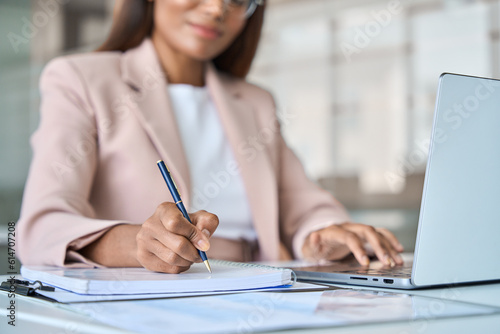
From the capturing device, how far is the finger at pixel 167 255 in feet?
2.44

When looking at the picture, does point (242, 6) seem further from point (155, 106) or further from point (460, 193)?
point (460, 193)

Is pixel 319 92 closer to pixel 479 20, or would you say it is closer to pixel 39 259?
pixel 479 20

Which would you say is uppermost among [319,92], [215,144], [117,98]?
[117,98]

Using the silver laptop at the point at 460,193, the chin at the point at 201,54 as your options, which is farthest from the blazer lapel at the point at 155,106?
the silver laptop at the point at 460,193

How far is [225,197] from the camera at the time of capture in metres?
1.44

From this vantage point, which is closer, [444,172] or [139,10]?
[444,172]

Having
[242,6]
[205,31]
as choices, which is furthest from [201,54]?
[242,6]

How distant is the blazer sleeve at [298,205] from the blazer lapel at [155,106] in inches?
13.5

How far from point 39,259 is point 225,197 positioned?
549mm

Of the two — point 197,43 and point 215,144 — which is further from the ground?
point 197,43

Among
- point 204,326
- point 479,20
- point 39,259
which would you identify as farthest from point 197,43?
point 479,20

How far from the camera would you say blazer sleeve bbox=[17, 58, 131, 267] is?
38.0 inches

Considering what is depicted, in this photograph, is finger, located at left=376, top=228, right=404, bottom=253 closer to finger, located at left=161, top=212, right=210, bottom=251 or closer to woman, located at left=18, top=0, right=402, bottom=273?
woman, located at left=18, top=0, right=402, bottom=273

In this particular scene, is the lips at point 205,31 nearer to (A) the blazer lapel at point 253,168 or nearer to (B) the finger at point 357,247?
(A) the blazer lapel at point 253,168
